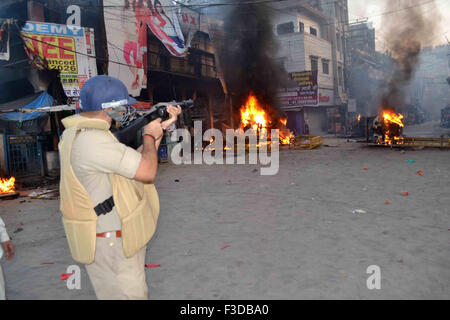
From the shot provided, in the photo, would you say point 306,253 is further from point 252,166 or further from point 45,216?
point 252,166

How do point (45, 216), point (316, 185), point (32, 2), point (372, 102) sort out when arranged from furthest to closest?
point (372, 102) → point (32, 2) → point (316, 185) → point (45, 216)

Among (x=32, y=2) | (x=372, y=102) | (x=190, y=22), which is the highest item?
(x=190, y=22)

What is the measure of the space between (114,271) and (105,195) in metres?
0.49

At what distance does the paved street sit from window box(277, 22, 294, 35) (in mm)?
26660

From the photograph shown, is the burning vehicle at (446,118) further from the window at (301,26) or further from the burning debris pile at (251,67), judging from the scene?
the burning debris pile at (251,67)

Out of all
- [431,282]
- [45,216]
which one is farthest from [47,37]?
[431,282]

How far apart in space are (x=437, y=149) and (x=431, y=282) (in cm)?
1569

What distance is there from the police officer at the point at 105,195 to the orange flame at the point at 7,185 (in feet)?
32.8

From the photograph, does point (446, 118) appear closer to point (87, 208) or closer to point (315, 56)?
point (315, 56)

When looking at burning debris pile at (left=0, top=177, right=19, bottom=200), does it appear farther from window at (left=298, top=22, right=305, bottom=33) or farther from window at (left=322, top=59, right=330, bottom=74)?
window at (left=322, top=59, right=330, bottom=74)

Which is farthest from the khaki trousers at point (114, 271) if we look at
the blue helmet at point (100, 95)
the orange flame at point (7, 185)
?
the orange flame at point (7, 185)

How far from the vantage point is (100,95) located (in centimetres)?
208

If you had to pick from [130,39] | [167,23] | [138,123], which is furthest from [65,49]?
[138,123]

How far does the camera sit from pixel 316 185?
359 inches
